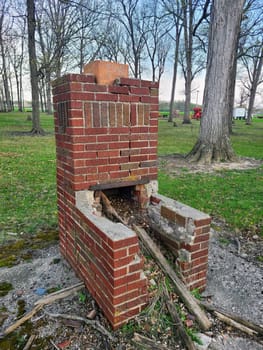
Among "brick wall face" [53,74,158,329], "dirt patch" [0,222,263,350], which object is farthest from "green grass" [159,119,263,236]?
"brick wall face" [53,74,158,329]

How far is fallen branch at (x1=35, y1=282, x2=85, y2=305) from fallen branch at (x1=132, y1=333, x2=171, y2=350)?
682 millimetres

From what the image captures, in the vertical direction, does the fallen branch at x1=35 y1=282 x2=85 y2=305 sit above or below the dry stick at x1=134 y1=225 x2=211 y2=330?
→ below

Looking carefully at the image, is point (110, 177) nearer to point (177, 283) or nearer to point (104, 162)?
point (104, 162)

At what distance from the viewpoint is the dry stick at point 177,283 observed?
1793mm

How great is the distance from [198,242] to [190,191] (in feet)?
10.1

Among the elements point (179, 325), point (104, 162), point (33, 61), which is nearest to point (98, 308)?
point (179, 325)

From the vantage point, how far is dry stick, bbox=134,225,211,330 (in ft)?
5.88

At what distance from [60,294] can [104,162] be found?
1.18 metres

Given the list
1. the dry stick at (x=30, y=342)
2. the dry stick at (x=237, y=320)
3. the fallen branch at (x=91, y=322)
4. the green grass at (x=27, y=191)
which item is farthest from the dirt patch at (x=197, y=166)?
Result: the dry stick at (x=30, y=342)

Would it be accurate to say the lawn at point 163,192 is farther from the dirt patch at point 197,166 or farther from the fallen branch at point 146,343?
the fallen branch at point 146,343

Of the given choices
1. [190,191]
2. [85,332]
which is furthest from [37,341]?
[190,191]

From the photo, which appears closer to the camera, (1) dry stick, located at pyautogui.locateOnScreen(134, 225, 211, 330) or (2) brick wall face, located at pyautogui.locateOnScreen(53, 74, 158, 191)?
(1) dry stick, located at pyautogui.locateOnScreen(134, 225, 211, 330)

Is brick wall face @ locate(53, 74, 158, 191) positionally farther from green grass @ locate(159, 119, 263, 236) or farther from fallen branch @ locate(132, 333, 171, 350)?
green grass @ locate(159, 119, 263, 236)

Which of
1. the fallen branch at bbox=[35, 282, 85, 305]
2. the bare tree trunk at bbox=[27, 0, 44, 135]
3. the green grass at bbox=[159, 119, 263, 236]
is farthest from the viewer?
the bare tree trunk at bbox=[27, 0, 44, 135]
